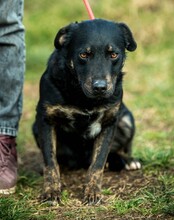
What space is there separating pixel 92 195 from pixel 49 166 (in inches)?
15.5

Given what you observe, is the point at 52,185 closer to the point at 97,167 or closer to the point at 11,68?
the point at 97,167

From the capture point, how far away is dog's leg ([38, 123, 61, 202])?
156 inches

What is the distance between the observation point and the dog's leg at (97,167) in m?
3.97

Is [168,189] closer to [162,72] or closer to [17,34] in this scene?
[17,34]

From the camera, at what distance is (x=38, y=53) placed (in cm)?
998

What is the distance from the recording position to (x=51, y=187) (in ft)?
13.1

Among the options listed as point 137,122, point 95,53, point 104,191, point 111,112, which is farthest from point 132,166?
point 137,122

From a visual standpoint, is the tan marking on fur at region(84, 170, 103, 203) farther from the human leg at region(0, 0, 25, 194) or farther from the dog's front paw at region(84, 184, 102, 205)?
the human leg at region(0, 0, 25, 194)

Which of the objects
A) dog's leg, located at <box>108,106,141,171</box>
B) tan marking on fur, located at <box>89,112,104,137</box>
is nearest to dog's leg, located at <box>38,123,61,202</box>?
tan marking on fur, located at <box>89,112,104,137</box>

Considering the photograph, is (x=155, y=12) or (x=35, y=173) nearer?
(x=35, y=173)

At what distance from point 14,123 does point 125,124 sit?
3.58 feet

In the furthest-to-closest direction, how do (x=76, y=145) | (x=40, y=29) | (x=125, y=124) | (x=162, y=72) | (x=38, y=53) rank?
(x=40, y=29)
(x=38, y=53)
(x=162, y=72)
(x=125, y=124)
(x=76, y=145)

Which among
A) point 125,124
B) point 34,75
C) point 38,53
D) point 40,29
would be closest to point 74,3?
point 40,29

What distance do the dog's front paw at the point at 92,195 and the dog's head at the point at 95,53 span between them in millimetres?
700
